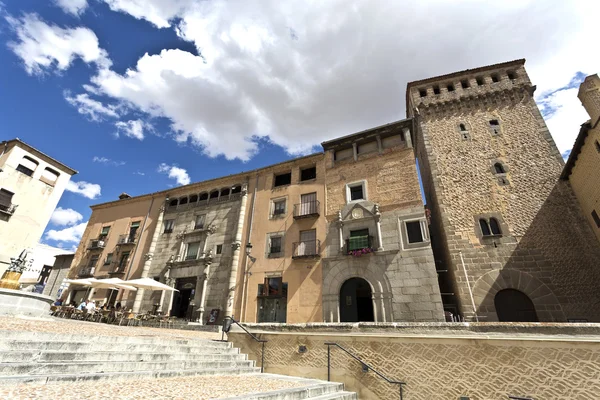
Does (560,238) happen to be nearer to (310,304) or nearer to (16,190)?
(310,304)

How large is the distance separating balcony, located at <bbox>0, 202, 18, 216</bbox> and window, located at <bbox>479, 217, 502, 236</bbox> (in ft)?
117

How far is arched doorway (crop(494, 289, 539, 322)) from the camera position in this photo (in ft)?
38.2

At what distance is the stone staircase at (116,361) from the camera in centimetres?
420

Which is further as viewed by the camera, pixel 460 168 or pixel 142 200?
pixel 142 200

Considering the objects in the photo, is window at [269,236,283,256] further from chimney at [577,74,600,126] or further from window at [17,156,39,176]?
window at [17,156,39,176]

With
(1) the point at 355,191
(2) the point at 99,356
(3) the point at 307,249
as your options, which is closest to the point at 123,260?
(3) the point at 307,249

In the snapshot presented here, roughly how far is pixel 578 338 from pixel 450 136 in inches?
571

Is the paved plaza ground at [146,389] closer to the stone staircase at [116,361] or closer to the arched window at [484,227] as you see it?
the stone staircase at [116,361]

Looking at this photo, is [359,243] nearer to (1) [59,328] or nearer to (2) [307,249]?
(2) [307,249]

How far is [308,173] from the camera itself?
64.0 feet

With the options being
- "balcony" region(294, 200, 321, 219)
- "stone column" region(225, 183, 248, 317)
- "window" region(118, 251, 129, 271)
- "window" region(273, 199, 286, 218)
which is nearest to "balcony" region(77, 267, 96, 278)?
"window" region(118, 251, 129, 271)

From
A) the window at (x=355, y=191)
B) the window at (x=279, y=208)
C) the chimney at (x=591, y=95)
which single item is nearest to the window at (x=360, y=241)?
the window at (x=355, y=191)

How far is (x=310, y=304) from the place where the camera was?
14.7m

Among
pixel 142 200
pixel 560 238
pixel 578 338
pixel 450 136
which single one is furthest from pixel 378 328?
pixel 142 200
